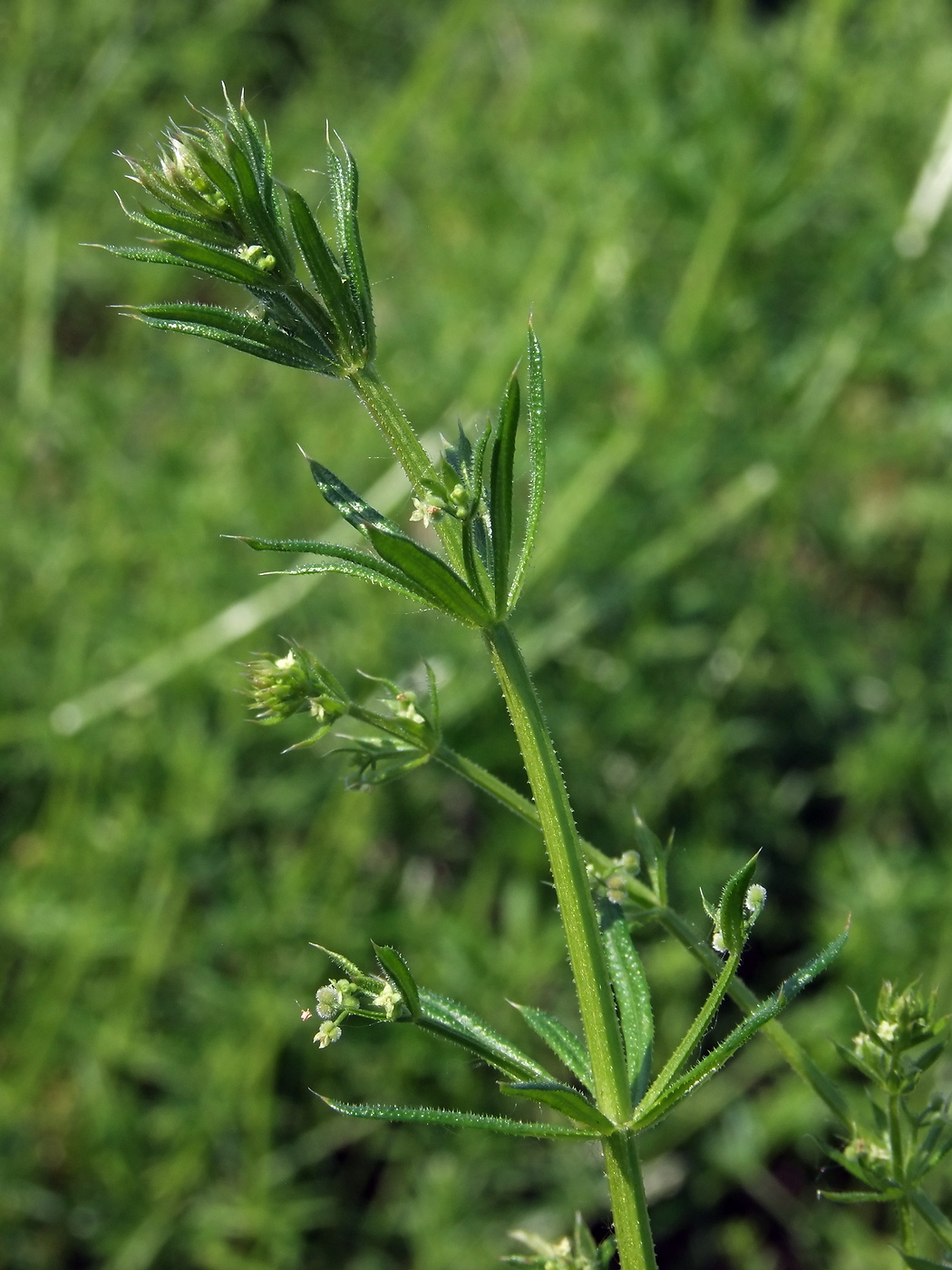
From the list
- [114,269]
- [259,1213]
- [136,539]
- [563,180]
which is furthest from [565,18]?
[259,1213]

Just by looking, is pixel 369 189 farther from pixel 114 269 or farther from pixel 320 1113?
pixel 320 1113

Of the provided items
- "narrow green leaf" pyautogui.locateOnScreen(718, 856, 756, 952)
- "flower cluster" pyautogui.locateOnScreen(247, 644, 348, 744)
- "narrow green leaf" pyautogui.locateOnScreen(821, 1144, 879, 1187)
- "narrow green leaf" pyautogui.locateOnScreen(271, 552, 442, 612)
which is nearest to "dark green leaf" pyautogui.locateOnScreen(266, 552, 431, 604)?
"narrow green leaf" pyautogui.locateOnScreen(271, 552, 442, 612)

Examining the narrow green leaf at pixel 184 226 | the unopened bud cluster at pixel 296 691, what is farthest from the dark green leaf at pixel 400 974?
the narrow green leaf at pixel 184 226

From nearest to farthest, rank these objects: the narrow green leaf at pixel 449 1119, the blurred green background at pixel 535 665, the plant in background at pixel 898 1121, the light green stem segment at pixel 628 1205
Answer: the narrow green leaf at pixel 449 1119 < the light green stem segment at pixel 628 1205 < the plant in background at pixel 898 1121 < the blurred green background at pixel 535 665

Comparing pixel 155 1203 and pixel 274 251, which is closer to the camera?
pixel 274 251

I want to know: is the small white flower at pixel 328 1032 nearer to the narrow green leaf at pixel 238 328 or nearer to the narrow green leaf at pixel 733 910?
the narrow green leaf at pixel 733 910

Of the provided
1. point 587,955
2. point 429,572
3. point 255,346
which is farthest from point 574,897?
point 255,346
